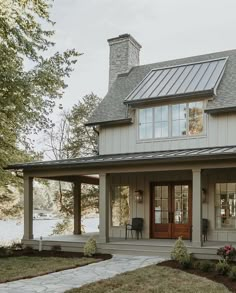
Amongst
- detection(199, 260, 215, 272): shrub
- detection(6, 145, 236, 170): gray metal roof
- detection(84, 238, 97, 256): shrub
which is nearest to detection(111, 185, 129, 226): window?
detection(6, 145, 236, 170): gray metal roof

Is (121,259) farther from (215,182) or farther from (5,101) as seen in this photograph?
(5,101)

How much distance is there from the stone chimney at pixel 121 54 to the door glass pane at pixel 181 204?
559 cm

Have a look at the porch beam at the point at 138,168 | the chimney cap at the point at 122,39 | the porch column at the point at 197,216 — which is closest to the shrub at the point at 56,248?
the porch beam at the point at 138,168

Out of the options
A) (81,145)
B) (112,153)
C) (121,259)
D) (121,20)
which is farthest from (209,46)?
(121,259)

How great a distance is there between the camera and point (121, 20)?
20.8 metres

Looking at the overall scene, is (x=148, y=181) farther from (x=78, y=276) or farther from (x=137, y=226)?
(x=78, y=276)

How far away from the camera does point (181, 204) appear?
42.9ft

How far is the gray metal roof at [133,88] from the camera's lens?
12.4 metres

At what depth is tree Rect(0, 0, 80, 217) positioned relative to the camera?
10414 mm

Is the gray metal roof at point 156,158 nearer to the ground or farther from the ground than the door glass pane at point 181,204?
farther from the ground

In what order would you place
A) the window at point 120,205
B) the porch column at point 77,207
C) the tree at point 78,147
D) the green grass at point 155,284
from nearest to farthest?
the green grass at point 155,284
the window at point 120,205
the porch column at point 77,207
the tree at point 78,147

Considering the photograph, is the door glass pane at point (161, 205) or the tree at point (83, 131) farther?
the tree at point (83, 131)

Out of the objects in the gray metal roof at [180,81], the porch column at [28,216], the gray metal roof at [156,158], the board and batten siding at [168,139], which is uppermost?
the gray metal roof at [180,81]

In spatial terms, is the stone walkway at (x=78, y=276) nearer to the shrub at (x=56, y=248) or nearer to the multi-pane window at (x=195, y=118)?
the shrub at (x=56, y=248)
